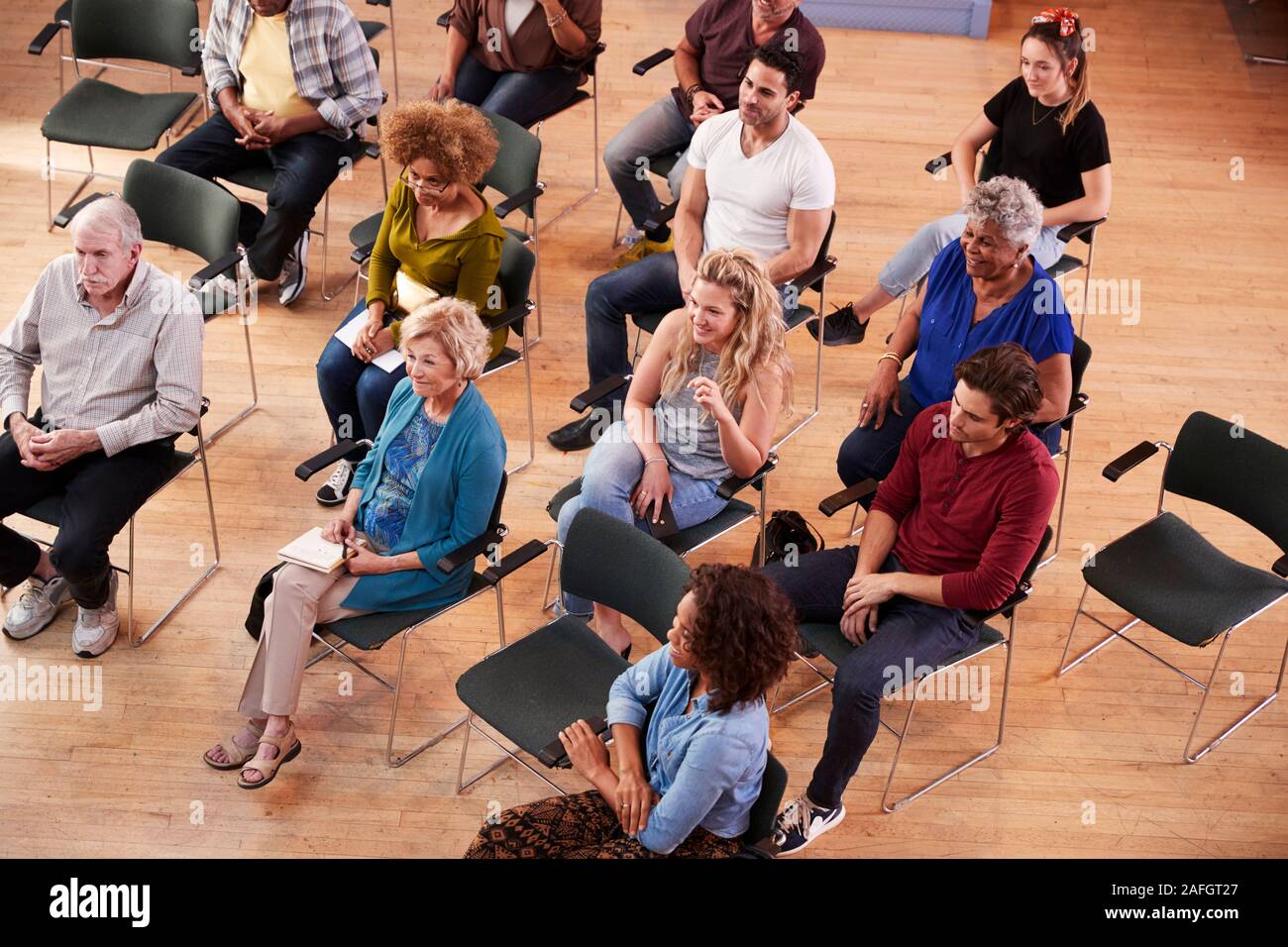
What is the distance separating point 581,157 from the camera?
23.6 feet

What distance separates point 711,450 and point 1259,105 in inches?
202

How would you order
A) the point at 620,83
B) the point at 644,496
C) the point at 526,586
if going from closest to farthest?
1. the point at 644,496
2. the point at 526,586
3. the point at 620,83

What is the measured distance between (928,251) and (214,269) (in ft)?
8.78

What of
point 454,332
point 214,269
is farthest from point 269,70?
point 454,332

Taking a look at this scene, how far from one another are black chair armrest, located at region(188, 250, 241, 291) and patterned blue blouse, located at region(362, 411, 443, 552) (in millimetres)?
1260

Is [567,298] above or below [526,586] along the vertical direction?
above

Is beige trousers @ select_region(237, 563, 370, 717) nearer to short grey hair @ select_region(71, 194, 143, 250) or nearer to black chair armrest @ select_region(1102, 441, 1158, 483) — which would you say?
short grey hair @ select_region(71, 194, 143, 250)

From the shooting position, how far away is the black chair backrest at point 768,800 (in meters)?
3.31

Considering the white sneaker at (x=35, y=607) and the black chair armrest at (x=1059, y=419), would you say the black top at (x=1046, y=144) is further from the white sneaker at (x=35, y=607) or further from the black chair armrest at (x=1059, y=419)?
the white sneaker at (x=35, y=607)

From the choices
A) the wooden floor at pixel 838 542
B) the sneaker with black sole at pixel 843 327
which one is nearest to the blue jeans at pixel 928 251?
the sneaker with black sole at pixel 843 327

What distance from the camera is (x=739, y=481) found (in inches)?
171

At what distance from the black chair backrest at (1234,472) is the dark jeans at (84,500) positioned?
3.26 metres

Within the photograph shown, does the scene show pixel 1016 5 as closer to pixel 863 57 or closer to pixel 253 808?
pixel 863 57

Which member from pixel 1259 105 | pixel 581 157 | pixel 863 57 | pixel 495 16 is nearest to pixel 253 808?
pixel 495 16
